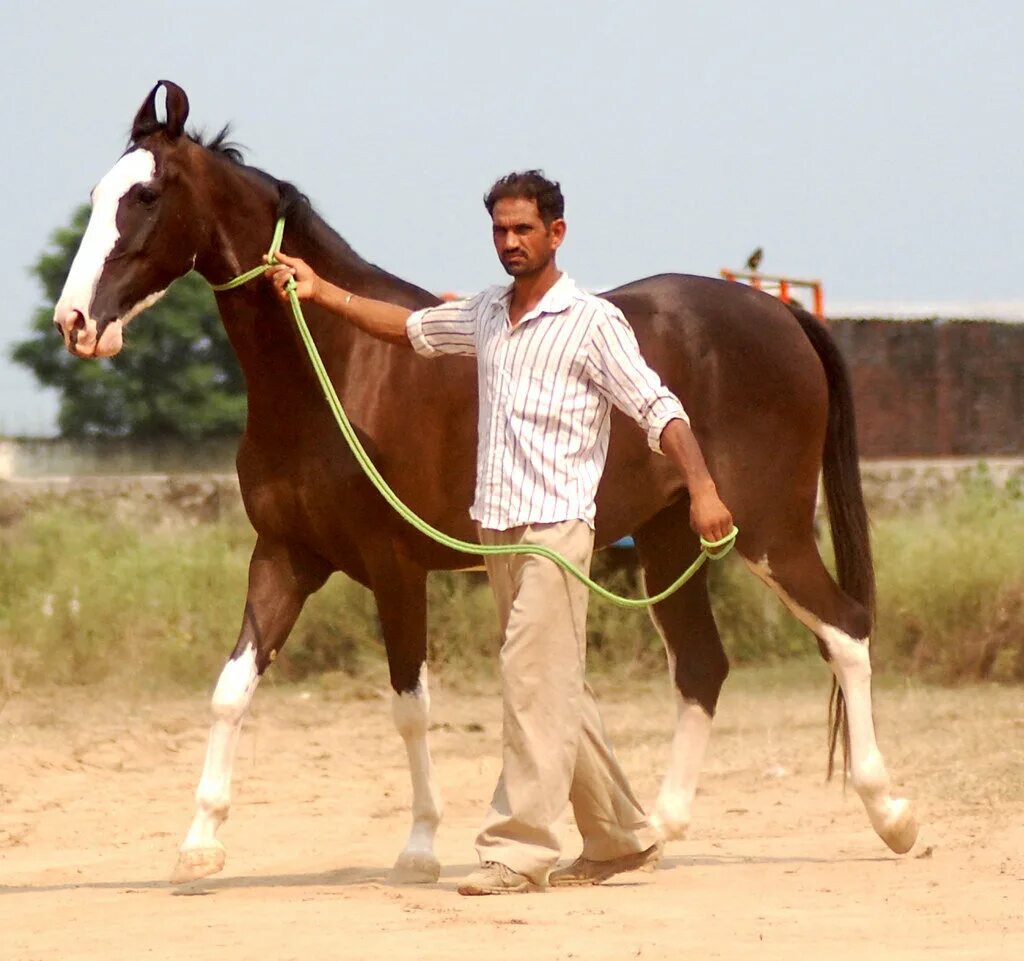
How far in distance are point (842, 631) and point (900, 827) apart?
0.70 metres

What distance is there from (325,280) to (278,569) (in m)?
0.92

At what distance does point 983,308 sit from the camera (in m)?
22.3

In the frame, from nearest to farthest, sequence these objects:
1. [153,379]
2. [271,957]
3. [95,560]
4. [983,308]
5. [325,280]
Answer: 1. [271,957]
2. [325,280]
3. [95,560]
4. [983,308]
5. [153,379]

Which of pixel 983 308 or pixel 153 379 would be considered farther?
pixel 153 379

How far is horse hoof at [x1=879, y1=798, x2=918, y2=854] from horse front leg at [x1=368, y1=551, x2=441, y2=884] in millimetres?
1431

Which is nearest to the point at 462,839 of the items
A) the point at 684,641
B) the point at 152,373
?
the point at 684,641

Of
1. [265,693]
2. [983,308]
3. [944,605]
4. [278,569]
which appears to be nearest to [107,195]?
[278,569]

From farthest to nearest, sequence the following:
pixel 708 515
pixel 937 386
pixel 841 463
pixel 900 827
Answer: pixel 937 386 < pixel 841 463 < pixel 900 827 < pixel 708 515

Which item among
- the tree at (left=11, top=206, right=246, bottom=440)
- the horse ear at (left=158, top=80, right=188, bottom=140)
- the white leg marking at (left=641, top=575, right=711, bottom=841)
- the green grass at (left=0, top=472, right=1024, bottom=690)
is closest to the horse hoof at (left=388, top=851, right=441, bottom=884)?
the white leg marking at (left=641, top=575, right=711, bottom=841)

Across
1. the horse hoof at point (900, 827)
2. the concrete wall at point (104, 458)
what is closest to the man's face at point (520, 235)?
the horse hoof at point (900, 827)

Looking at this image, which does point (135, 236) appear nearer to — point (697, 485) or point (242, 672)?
point (242, 672)

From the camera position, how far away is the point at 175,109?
5.79 metres

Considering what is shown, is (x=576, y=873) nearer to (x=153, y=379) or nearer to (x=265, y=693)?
(x=265, y=693)

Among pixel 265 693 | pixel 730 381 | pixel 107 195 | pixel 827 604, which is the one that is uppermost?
pixel 107 195
